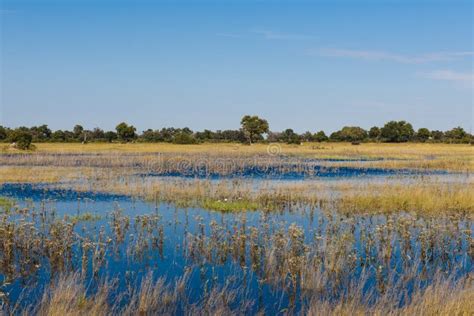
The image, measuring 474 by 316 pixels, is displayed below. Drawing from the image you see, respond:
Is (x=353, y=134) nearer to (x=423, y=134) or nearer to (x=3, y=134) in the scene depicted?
(x=423, y=134)

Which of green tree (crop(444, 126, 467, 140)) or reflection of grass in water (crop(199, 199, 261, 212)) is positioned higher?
green tree (crop(444, 126, 467, 140))

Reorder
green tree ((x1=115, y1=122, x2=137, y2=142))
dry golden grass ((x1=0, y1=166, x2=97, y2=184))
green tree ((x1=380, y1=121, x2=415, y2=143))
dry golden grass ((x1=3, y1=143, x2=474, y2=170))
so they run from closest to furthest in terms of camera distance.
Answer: dry golden grass ((x1=0, y1=166, x2=97, y2=184)) → dry golden grass ((x1=3, y1=143, x2=474, y2=170)) → green tree ((x1=115, y1=122, x2=137, y2=142)) → green tree ((x1=380, y1=121, x2=415, y2=143))

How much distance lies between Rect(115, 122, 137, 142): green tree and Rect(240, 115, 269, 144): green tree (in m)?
29.1

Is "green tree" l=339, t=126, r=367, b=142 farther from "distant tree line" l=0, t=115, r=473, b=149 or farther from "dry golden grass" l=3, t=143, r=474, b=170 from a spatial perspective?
"dry golden grass" l=3, t=143, r=474, b=170

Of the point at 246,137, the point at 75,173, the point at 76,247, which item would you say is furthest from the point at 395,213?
the point at 246,137

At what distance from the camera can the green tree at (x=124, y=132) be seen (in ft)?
420

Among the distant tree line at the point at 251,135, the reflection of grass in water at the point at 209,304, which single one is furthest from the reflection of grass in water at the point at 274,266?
the distant tree line at the point at 251,135

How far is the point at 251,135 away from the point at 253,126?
12.0 feet

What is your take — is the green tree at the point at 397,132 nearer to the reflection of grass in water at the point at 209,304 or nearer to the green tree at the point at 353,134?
the green tree at the point at 353,134

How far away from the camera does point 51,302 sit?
8898 mm

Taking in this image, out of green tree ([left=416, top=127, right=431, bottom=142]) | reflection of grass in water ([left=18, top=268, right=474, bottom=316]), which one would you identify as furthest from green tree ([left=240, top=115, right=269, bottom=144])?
reflection of grass in water ([left=18, top=268, right=474, bottom=316])

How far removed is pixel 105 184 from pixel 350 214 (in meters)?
16.2

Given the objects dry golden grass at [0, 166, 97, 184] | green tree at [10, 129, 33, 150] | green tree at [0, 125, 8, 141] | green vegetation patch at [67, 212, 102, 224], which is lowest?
green vegetation patch at [67, 212, 102, 224]

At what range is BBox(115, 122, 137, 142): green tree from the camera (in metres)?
128
